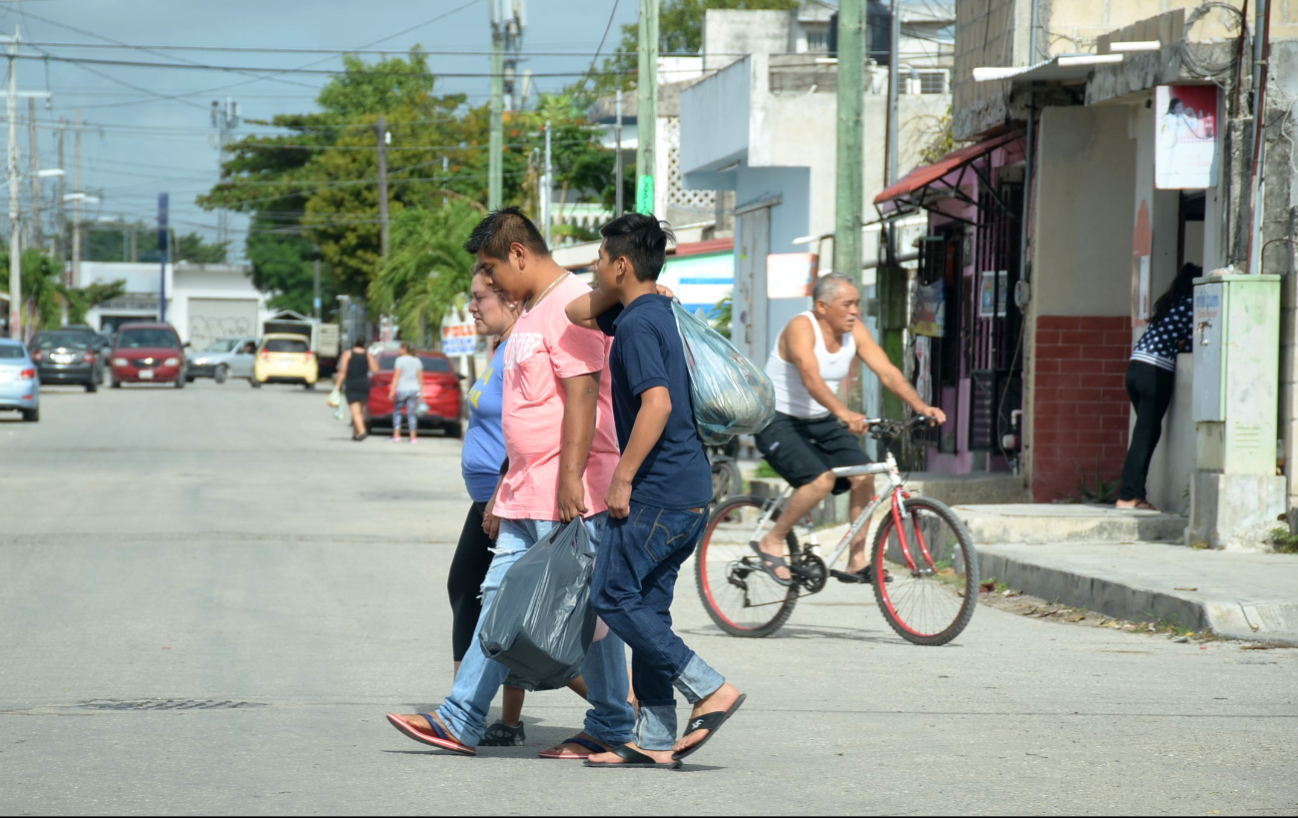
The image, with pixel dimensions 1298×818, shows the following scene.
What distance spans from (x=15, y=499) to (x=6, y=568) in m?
5.10

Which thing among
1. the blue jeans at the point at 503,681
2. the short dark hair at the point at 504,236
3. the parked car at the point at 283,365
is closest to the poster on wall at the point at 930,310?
the short dark hair at the point at 504,236

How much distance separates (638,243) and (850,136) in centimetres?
877

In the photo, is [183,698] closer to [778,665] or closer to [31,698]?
[31,698]

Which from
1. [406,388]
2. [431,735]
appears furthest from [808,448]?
[406,388]

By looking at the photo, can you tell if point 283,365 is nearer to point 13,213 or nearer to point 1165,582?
point 13,213

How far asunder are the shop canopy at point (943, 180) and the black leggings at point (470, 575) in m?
9.32

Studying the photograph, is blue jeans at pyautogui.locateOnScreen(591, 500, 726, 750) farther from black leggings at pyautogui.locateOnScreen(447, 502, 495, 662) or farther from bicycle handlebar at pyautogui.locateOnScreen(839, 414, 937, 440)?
bicycle handlebar at pyautogui.locateOnScreen(839, 414, 937, 440)

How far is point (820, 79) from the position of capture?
26.1 m

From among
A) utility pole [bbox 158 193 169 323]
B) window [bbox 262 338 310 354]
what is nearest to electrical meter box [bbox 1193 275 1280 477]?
window [bbox 262 338 310 354]

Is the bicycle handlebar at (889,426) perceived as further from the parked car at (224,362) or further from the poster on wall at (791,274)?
the parked car at (224,362)

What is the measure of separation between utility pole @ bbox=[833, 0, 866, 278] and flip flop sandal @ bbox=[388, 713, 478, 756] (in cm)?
877

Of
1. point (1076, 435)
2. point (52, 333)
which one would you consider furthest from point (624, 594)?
point (52, 333)

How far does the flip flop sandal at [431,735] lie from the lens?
5.29m

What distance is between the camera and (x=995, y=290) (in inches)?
607
